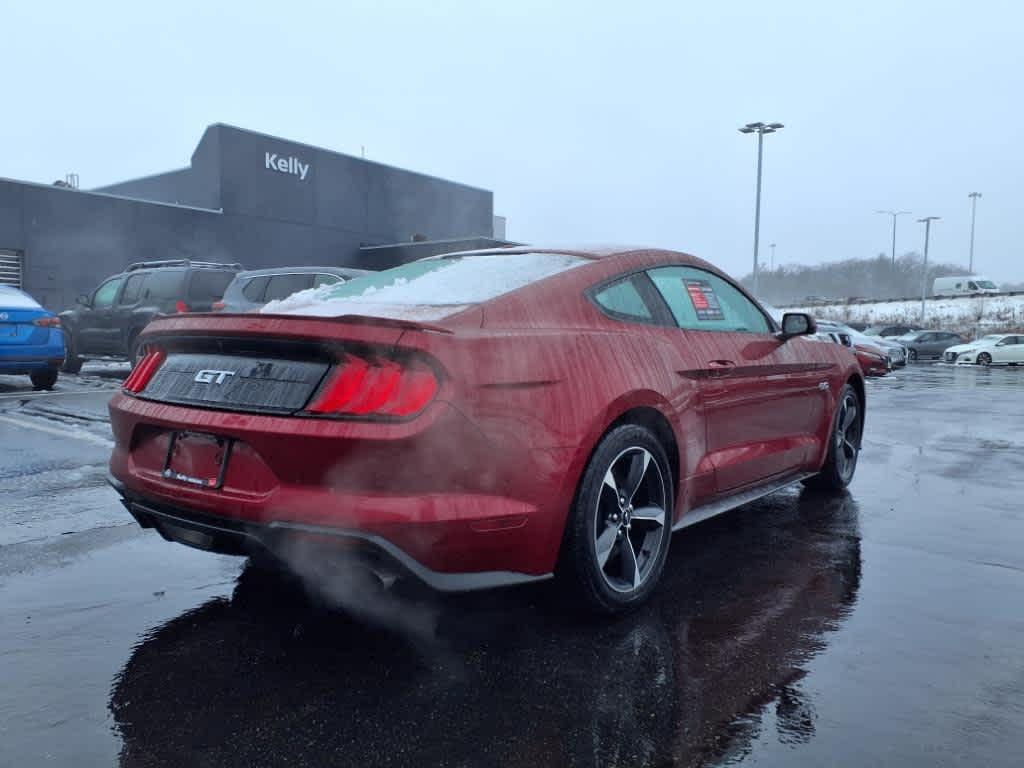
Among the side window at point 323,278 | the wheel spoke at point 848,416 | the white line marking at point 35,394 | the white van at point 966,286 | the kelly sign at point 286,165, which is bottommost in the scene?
the white line marking at point 35,394

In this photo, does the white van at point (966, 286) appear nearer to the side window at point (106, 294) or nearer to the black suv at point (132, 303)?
the black suv at point (132, 303)

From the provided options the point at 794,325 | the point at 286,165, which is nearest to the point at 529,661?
the point at 794,325

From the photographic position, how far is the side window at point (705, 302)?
154 inches

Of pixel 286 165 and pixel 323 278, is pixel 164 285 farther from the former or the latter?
pixel 286 165

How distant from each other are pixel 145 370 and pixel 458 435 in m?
1.45

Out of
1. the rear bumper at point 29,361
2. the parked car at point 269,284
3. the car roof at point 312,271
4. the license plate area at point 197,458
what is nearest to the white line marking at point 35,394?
the rear bumper at point 29,361

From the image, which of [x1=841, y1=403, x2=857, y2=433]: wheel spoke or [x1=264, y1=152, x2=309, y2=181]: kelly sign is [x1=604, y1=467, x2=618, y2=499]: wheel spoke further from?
[x1=264, y1=152, x2=309, y2=181]: kelly sign

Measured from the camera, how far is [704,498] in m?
3.85

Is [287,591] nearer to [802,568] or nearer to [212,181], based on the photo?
[802,568]

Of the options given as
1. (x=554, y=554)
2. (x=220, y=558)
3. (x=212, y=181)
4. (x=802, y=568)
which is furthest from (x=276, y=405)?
(x=212, y=181)

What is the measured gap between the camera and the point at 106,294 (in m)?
14.3

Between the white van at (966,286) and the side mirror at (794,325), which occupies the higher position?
the white van at (966,286)

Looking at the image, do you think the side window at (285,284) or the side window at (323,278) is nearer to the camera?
the side window at (323,278)

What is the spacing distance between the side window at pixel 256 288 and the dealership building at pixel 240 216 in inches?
670
